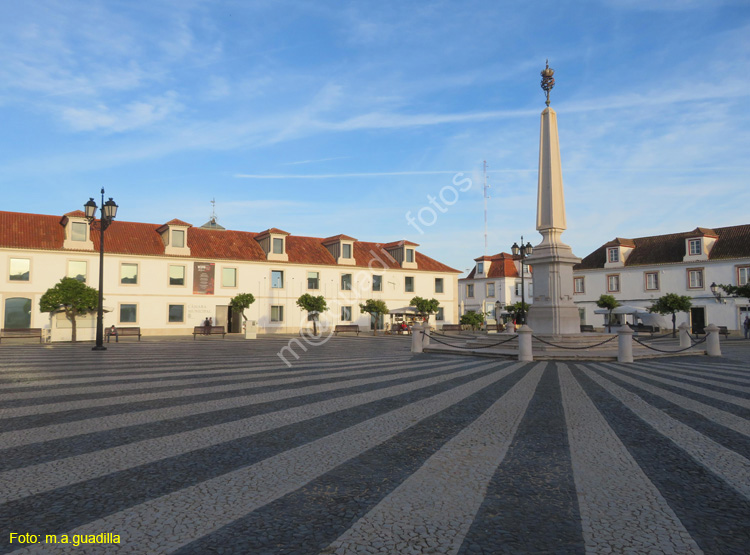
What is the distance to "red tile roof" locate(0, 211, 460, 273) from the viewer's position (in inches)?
1453

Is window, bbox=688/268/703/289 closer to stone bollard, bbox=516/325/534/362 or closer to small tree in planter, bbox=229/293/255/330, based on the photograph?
stone bollard, bbox=516/325/534/362

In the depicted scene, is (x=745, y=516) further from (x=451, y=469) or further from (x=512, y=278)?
(x=512, y=278)

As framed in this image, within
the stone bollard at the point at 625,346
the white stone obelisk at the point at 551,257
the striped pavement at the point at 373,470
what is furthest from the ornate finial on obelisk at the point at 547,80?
the striped pavement at the point at 373,470

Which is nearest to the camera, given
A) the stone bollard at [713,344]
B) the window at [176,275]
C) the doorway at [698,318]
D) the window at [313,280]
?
the stone bollard at [713,344]

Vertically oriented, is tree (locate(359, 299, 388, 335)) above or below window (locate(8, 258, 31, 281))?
below

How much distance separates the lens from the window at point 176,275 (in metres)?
40.4

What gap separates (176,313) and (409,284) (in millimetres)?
21720

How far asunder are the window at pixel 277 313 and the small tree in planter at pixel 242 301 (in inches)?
123

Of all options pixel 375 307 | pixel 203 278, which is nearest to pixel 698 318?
pixel 375 307

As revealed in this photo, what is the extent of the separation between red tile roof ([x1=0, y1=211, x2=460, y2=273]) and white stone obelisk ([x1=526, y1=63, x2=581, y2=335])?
27.8 m

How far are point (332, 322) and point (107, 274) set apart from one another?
1824 centimetres

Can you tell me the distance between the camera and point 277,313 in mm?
44500

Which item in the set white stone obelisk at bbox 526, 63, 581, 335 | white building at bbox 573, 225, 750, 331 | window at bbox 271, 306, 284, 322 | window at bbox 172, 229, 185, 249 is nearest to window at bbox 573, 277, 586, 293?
white building at bbox 573, 225, 750, 331

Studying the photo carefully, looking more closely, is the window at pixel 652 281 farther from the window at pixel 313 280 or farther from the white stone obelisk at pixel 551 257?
the white stone obelisk at pixel 551 257
